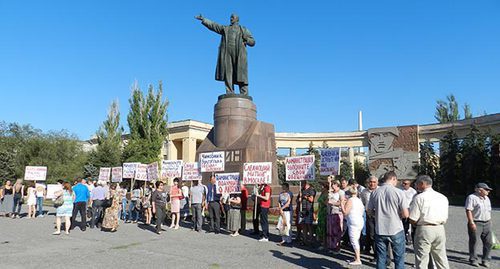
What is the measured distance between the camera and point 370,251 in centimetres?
901

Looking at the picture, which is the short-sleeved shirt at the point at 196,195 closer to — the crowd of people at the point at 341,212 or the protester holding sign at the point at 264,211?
the crowd of people at the point at 341,212

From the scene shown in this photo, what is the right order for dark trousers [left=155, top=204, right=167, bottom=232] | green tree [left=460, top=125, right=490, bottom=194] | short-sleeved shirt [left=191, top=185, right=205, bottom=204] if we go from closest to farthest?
dark trousers [left=155, top=204, right=167, bottom=232] < short-sleeved shirt [left=191, top=185, right=205, bottom=204] < green tree [left=460, top=125, right=490, bottom=194]

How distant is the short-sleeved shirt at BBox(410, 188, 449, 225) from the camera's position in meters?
5.86

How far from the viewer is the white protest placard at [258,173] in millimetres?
11961

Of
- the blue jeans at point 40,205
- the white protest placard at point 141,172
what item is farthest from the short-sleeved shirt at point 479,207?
the blue jeans at point 40,205

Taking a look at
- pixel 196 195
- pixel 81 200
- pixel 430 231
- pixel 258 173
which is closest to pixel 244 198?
pixel 258 173

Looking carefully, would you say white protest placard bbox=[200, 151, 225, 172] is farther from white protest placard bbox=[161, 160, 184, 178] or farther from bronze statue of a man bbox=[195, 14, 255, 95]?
bronze statue of a man bbox=[195, 14, 255, 95]

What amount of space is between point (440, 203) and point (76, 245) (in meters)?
8.43

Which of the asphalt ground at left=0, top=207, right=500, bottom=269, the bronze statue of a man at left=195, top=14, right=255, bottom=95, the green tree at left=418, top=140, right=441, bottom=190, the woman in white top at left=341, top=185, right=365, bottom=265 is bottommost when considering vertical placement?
the asphalt ground at left=0, top=207, right=500, bottom=269

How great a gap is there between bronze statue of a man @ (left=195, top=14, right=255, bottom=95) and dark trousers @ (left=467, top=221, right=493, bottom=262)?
1177 cm

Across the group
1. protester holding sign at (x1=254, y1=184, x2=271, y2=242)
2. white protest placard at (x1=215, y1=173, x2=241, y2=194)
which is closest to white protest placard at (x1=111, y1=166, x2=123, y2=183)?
white protest placard at (x1=215, y1=173, x2=241, y2=194)

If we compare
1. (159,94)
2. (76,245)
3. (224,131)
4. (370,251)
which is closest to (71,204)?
(76,245)

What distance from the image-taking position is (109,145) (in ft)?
139

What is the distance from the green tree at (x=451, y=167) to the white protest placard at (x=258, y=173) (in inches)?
1185
